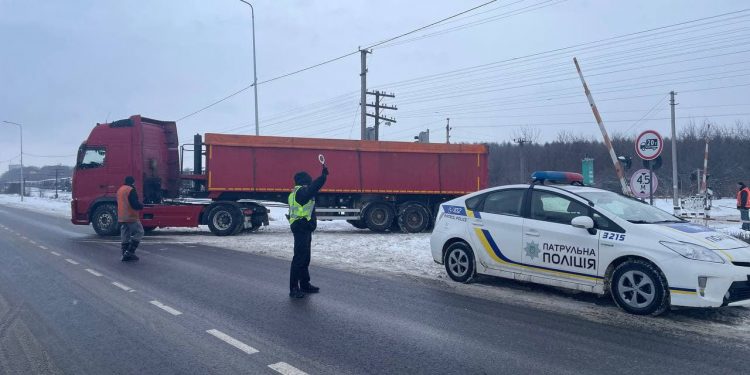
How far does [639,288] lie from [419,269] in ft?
13.5

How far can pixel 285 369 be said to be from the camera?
4367mm

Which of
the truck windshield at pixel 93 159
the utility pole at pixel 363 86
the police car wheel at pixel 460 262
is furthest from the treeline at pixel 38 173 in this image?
the police car wheel at pixel 460 262

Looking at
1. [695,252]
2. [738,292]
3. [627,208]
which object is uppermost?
[627,208]

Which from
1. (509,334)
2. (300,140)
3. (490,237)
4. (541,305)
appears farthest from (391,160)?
(509,334)

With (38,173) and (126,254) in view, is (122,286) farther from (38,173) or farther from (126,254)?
(38,173)

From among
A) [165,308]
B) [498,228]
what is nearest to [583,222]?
[498,228]

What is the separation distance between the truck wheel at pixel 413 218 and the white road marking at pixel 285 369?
12119mm

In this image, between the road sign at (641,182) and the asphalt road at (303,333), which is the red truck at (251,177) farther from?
the asphalt road at (303,333)

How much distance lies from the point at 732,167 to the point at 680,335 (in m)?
54.5

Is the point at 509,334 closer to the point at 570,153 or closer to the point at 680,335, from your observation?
the point at 680,335

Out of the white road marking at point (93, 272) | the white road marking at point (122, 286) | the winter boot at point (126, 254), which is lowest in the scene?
the white road marking at point (122, 286)

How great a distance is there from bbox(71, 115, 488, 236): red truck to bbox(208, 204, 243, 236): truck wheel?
0.10ft

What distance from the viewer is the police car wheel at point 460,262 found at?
26.1 feet

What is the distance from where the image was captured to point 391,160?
1630 centimetres
